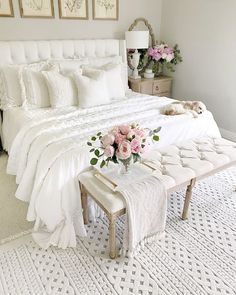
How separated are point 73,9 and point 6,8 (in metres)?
0.83

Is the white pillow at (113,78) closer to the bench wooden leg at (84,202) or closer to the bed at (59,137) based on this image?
the bed at (59,137)

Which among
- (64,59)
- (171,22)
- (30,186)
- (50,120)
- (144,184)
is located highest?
(171,22)

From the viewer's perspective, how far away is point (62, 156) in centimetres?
182

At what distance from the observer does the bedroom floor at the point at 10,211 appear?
2008mm

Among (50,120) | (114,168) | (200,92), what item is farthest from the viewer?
(200,92)

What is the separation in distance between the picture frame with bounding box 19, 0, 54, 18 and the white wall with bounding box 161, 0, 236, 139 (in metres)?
1.91

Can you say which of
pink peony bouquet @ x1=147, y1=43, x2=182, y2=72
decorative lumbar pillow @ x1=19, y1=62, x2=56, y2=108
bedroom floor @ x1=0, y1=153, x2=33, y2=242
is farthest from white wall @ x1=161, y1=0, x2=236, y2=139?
bedroom floor @ x1=0, y1=153, x2=33, y2=242

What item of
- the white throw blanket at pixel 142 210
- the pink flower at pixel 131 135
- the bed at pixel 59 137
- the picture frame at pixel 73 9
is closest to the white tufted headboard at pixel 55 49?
the bed at pixel 59 137

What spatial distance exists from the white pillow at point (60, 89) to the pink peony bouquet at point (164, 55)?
1639 millimetres

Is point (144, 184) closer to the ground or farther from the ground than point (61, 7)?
closer to the ground

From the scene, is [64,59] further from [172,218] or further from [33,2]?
[172,218]

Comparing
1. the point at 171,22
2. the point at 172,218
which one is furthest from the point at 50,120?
the point at 171,22

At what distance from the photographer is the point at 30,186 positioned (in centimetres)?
210

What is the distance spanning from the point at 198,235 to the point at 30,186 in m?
1.39
